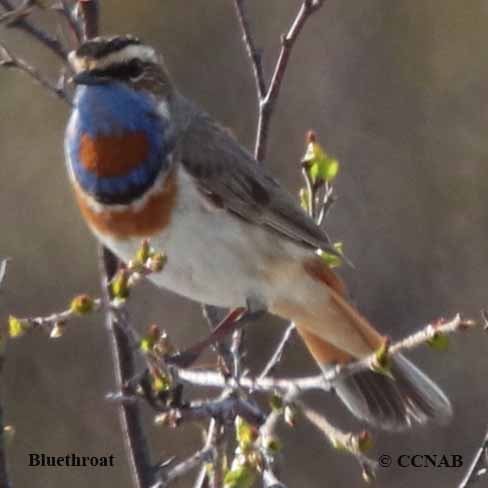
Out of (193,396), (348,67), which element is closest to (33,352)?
(193,396)

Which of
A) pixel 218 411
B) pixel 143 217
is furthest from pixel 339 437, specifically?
pixel 143 217

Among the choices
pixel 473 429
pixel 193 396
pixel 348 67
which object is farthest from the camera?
pixel 348 67

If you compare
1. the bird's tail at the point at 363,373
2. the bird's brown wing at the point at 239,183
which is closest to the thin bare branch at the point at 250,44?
the bird's brown wing at the point at 239,183

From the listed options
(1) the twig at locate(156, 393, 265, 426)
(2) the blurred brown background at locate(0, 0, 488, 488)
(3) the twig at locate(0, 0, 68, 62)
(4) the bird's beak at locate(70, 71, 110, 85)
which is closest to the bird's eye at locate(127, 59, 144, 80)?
(4) the bird's beak at locate(70, 71, 110, 85)

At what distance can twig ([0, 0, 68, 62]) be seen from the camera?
433 centimetres

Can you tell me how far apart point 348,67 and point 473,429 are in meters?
2.24

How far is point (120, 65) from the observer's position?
4.81 m

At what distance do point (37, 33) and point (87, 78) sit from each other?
286 mm

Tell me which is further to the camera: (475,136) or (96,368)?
(475,136)

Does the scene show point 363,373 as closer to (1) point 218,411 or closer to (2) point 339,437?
(1) point 218,411

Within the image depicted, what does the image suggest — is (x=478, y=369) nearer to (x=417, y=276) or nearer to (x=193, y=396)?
(x=417, y=276)

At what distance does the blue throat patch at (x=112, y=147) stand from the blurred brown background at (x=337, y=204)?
3672mm

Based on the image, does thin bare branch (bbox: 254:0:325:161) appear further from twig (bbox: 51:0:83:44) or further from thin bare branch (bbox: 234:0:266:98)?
twig (bbox: 51:0:83:44)

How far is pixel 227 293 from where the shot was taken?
5.01 metres
